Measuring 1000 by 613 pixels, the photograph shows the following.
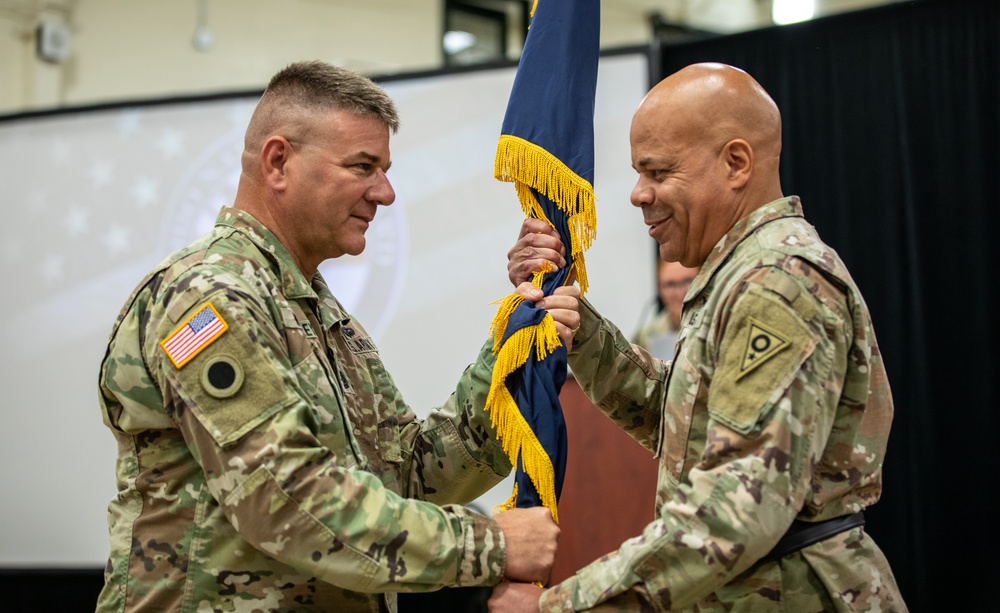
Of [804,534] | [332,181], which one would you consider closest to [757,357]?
[804,534]

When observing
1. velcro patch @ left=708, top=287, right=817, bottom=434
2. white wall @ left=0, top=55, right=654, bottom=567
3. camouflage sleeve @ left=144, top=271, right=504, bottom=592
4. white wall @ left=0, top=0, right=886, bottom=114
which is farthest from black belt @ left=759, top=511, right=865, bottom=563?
white wall @ left=0, top=0, right=886, bottom=114

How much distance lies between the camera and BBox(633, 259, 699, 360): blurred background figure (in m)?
4.41

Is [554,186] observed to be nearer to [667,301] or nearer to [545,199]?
[545,199]

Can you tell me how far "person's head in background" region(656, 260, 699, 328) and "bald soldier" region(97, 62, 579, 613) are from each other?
223cm

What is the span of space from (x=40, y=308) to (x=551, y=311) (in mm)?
4069

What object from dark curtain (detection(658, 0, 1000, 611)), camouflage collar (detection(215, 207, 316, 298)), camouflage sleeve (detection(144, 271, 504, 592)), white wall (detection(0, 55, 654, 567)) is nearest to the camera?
camouflage sleeve (detection(144, 271, 504, 592))

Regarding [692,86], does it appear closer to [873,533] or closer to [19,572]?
[873,533]

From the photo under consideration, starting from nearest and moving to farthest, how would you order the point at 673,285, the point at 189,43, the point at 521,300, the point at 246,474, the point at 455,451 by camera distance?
the point at 246,474 < the point at 521,300 < the point at 455,451 < the point at 673,285 < the point at 189,43

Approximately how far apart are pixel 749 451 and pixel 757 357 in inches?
6.4

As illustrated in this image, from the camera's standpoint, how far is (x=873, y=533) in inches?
158

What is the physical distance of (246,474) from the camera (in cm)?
183

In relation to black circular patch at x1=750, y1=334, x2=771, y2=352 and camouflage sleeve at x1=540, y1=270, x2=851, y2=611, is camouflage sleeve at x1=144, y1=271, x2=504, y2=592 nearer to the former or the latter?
camouflage sleeve at x1=540, y1=270, x2=851, y2=611

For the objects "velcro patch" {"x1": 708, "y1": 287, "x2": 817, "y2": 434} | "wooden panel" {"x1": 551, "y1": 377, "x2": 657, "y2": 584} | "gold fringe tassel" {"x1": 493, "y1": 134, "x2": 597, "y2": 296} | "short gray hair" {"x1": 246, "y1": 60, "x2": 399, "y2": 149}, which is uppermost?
"short gray hair" {"x1": 246, "y1": 60, "x2": 399, "y2": 149}

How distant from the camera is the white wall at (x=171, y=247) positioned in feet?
15.5
